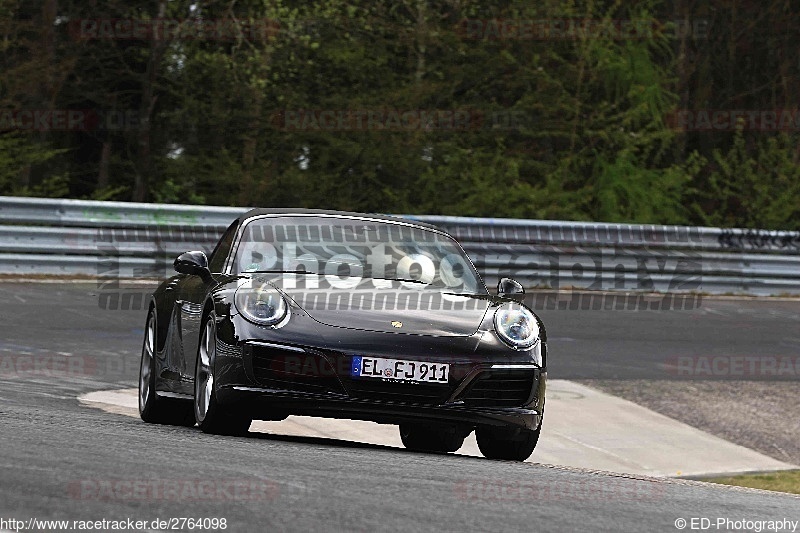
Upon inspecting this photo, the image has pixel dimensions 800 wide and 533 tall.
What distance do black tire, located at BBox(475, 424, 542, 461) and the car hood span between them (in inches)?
23.7

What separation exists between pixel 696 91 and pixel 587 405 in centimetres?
1927

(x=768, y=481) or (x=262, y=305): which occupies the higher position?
(x=262, y=305)

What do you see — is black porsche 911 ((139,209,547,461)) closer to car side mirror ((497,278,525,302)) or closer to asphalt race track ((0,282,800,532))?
car side mirror ((497,278,525,302))

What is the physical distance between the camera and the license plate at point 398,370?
7.91 metres

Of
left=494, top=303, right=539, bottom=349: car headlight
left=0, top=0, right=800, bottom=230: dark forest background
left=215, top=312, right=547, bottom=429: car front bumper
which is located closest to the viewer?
left=215, top=312, right=547, bottom=429: car front bumper

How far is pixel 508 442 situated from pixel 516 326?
0.76 meters

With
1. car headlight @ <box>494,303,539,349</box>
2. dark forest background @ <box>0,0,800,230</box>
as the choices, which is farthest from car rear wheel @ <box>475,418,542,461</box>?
dark forest background @ <box>0,0,800,230</box>

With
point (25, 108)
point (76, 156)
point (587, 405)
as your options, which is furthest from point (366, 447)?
point (76, 156)

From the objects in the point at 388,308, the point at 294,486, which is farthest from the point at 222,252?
the point at 294,486

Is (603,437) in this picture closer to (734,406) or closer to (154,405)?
(734,406)

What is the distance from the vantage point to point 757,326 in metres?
18.2

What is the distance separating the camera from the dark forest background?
2461 cm

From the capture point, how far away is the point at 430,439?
34.3 feet

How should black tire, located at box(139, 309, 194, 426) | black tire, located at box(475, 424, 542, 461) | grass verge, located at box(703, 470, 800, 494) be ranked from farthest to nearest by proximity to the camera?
1. grass verge, located at box(703, 470, 800, 494)
2. black tire, located at box(139, 309, 194, 426)
3. black tire, located at box(475, 424, 542, 461)
